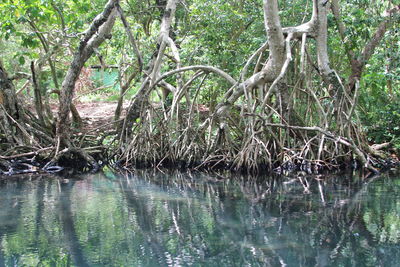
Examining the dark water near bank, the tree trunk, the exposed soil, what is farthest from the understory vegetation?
the exposed soil

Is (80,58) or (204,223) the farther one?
(80,58)

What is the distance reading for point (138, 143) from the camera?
9539 millimetres

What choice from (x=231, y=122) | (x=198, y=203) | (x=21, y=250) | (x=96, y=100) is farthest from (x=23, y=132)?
(x=96, y=100)

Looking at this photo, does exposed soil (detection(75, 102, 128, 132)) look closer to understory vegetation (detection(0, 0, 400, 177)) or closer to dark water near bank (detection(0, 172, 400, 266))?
understory vegetation (detection(0, 0, 400, 177))

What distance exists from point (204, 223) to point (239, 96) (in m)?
4.10

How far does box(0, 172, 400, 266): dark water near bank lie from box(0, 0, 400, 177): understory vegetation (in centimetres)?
112

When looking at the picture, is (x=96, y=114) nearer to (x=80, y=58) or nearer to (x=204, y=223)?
(x=80, y=58)

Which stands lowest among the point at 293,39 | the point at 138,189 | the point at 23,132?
the point at 138,189

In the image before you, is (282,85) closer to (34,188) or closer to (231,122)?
(231,122)

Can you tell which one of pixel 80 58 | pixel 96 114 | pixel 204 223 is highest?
pixel 80 58

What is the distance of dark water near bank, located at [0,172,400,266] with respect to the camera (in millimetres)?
3779

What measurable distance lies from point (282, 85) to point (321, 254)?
16.4 ft

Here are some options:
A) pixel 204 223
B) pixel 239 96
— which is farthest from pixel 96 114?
pixel 204 223

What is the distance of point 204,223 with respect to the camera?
16.0 ft
